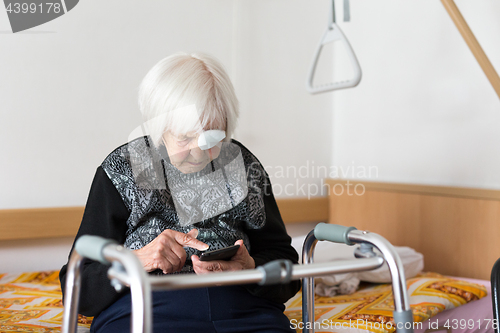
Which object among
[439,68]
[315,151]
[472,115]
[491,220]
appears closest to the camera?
[491,220]

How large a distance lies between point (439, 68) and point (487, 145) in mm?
406

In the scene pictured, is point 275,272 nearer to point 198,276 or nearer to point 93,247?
point 198,276

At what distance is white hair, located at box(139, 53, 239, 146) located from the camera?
999 mm

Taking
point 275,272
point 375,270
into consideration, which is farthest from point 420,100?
point 275,272

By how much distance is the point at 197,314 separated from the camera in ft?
3.02

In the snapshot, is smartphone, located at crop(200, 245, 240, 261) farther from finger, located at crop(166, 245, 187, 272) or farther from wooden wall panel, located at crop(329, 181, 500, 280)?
wooden wall panel, located at crop(329, 181, 500, 280)

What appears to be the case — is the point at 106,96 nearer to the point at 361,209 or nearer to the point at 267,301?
the point at 267,301

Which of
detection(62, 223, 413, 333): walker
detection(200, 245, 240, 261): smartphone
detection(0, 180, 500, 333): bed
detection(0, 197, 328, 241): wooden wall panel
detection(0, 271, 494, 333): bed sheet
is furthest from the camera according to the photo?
detection(0, 197, 328, 241): wooden wall panel

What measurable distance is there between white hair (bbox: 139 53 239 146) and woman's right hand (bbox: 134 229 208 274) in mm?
262

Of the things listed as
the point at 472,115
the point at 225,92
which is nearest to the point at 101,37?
the point at 225,92

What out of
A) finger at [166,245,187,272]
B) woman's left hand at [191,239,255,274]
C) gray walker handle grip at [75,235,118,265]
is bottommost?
woman's left hand at [191,239,255,274]

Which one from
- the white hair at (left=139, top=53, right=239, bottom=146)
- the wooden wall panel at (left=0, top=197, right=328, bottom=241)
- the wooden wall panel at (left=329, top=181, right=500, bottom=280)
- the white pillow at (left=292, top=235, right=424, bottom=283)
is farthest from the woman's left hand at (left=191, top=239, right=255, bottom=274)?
the wooden wall panel at (left=329, top=181, right=500, bottom=280)

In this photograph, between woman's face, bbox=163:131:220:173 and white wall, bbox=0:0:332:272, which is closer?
woman's face, bbox=163:131:220:173

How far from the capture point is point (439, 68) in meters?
1.90
